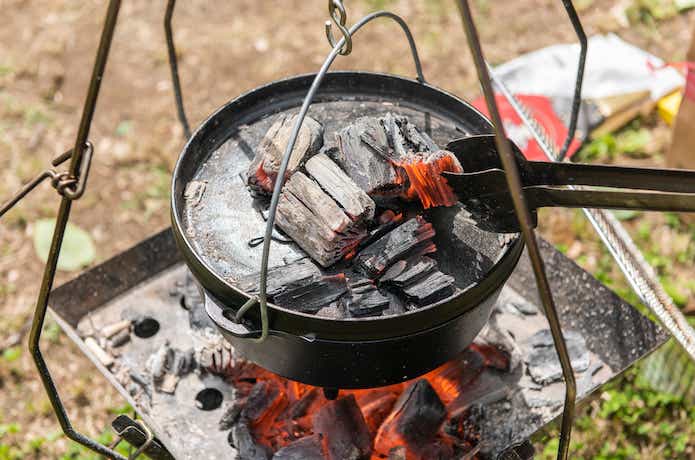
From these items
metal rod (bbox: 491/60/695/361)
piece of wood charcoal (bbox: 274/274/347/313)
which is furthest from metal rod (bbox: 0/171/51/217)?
metal rod (bbox: 491/60/695/361)

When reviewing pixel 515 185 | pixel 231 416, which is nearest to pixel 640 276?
pixel 515 185

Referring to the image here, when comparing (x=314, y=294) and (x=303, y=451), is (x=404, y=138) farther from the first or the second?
(x=303, y=451)

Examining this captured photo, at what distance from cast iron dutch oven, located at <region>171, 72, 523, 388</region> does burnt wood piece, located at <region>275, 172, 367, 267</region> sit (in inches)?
3.1

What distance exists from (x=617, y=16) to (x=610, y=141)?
1251mm

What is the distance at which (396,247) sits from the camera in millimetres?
1730

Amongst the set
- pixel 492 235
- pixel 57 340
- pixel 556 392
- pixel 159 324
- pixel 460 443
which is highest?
pixel 492 235

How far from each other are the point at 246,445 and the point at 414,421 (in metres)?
0.55

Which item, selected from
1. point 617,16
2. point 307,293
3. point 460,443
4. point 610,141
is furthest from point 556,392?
point 617,16

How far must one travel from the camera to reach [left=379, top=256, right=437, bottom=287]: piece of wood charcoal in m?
1.71

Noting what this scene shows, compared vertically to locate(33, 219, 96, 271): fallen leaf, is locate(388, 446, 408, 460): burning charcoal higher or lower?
higher

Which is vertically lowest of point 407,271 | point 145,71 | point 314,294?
point 145,71

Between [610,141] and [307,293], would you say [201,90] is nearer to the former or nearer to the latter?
[610,141]

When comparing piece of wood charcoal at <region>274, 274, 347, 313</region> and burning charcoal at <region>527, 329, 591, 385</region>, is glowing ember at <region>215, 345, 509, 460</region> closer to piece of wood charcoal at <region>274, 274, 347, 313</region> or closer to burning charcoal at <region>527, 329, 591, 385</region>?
burning charcoal at <region>527, 329, 591, 385</region>

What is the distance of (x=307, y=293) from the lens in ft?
5.55
